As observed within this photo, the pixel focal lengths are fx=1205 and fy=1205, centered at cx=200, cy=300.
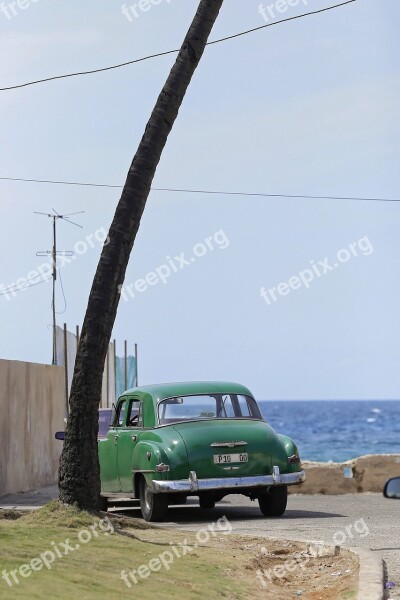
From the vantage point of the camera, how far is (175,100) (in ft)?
44.4

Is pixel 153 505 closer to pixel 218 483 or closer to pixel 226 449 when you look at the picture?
pixel 218 483

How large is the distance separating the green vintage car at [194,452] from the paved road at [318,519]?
366mm

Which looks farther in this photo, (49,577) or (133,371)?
(133,371)

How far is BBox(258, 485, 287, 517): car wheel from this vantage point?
15203 mm

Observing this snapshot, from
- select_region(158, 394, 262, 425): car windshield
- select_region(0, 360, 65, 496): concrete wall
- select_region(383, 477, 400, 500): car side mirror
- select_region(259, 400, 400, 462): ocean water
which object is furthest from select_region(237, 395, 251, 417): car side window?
select_region(259, 400, 400, 462): ocean water

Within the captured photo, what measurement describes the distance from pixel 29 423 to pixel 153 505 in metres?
7.43

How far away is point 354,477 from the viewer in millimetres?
20109

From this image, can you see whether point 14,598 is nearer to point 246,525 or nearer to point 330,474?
point 246,525

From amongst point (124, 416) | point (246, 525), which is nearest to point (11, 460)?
point (124, 416)

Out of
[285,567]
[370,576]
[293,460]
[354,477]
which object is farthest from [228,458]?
[354,477]

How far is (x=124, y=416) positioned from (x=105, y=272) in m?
3.79

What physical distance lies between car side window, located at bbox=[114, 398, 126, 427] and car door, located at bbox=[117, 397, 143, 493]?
0.19 metres

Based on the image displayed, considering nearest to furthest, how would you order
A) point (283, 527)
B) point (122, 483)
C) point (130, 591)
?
point (130, 591)
point (283, 527)
point (122, 483)

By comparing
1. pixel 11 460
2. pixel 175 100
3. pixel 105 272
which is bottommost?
pixel 11 460
